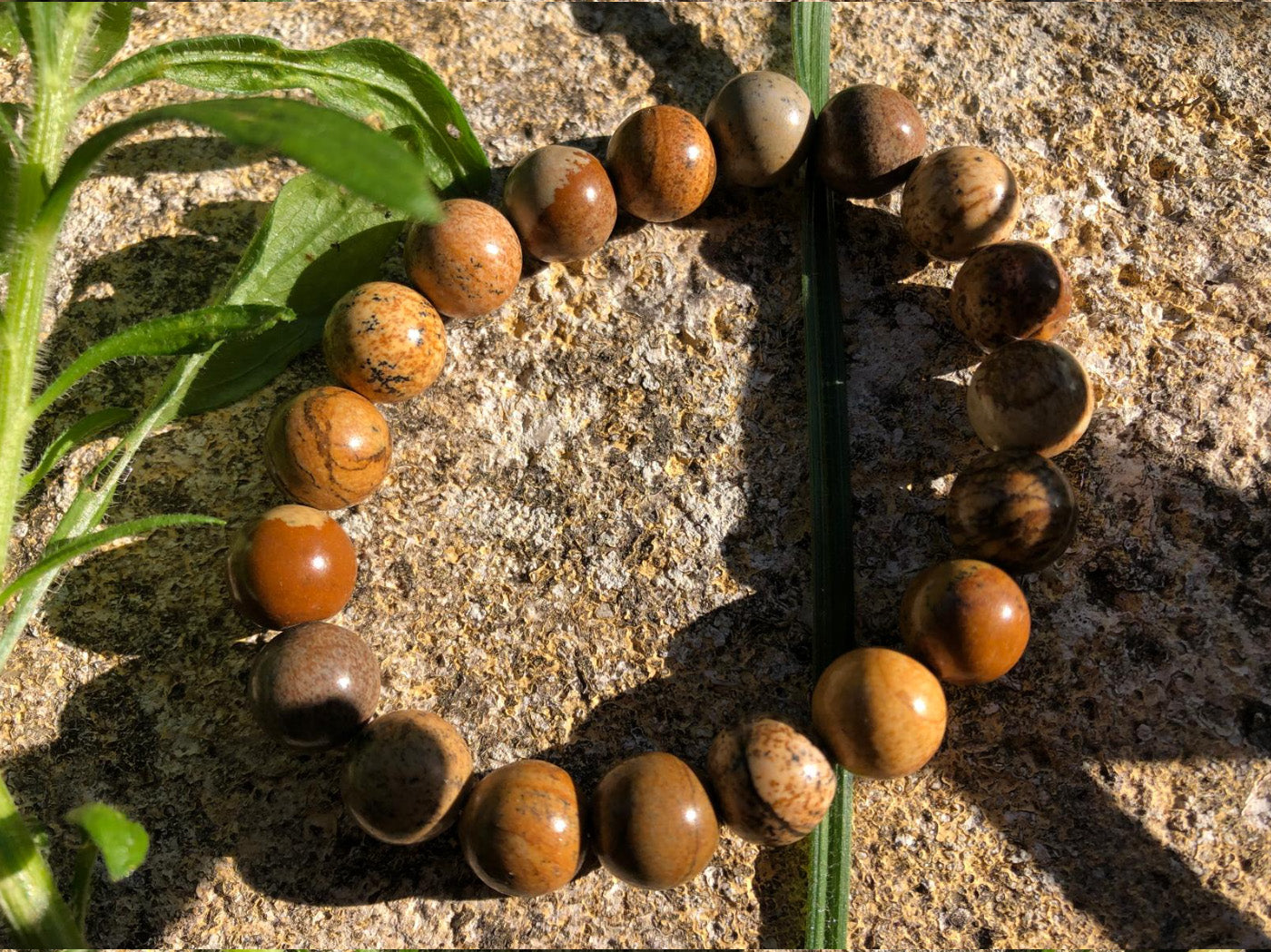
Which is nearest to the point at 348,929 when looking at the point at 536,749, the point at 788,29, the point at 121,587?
the point at 536,749

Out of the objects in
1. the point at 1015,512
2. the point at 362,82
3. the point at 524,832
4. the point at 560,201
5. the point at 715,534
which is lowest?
the point at 524,832

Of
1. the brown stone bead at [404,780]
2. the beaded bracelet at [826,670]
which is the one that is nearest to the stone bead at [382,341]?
the beaded bracelet at [826,670]

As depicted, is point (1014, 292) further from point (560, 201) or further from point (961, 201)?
point (560, 201)

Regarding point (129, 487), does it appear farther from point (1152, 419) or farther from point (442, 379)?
point (1152, 419)

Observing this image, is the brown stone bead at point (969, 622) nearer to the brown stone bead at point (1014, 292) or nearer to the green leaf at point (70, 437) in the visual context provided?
the brown stone bead at point (1014, 292)

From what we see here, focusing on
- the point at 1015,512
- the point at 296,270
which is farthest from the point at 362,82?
the point at 1015,512

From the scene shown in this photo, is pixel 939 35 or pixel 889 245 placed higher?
pixel 939 35

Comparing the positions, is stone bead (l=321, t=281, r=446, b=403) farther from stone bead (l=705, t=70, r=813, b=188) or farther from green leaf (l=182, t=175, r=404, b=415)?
stone bead (l=705, t=70, r=813, b=188)
